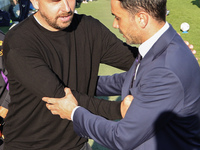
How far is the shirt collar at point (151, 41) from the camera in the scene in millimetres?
2361

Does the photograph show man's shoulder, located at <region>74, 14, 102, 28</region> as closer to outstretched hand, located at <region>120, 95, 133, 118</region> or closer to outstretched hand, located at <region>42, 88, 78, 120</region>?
outstretched hand, located at <region>42, 88, 78, 120</region>

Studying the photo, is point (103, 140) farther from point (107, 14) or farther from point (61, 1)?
point (107, 14)

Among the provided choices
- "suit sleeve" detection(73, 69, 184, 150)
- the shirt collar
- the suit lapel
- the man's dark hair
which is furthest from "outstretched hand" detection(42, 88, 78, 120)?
the man's dark hair

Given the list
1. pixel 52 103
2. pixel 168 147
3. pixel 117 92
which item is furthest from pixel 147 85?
pixel 117 92

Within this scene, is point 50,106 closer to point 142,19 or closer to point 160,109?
point 160,109

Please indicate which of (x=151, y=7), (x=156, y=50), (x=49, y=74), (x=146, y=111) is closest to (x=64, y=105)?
(x=49, y=74)

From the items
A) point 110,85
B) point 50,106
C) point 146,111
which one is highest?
point 146,111

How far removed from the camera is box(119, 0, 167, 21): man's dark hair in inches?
90.4

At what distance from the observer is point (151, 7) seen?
230cm

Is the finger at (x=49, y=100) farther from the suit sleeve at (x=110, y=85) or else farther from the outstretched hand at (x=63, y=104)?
the suit sleeve at (x=110, y=85)

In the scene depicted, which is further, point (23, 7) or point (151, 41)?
point (23, 7)

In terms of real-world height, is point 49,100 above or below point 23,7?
above

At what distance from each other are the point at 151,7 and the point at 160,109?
2.58 ft

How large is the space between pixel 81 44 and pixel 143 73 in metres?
0.76
